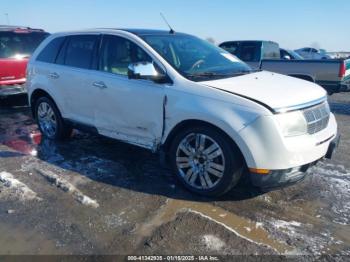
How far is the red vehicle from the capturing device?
850 cm

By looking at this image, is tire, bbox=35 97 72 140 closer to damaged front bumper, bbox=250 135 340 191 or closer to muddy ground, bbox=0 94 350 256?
muddy ground, bbox=0 94 350 256

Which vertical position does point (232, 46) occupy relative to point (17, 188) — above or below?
above

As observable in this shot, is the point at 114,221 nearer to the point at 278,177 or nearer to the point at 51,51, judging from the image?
the point at 278,177

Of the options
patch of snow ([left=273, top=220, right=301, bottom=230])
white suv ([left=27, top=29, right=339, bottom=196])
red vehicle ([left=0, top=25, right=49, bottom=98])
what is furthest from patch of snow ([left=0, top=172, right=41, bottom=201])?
red vehicle ([left=0, top=25, right=49, bottom=98])

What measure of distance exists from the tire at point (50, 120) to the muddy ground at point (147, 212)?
0.68 meters

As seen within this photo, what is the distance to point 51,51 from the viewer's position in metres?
5.88

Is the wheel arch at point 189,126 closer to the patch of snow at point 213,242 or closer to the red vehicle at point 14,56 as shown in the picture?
the patch of snow at point 213,242

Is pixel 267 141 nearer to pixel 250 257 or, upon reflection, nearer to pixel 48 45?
pixel 250 257

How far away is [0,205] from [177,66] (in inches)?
97.3

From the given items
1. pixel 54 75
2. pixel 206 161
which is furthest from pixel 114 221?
pixel 54 75

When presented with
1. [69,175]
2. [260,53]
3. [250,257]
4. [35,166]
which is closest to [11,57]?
[35,166]

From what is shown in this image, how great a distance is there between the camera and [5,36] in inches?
346

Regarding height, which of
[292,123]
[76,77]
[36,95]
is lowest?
[36,95]

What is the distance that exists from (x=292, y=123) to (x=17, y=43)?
24.8 ft
